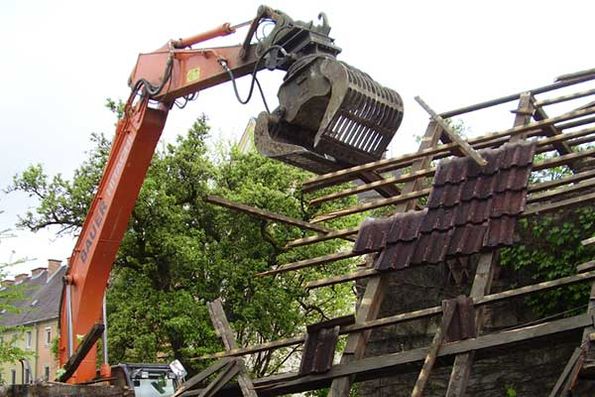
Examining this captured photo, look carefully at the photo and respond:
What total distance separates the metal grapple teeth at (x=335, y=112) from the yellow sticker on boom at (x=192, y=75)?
303 centimetres

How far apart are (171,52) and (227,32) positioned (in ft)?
3.27

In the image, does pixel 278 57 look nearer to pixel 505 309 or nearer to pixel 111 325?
pixel 505 309

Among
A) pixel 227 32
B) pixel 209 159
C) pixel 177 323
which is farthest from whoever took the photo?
pixel 209 159

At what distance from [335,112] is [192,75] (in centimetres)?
407

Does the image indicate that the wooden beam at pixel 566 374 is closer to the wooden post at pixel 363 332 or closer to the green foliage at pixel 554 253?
the wooden post at pixel 363 332

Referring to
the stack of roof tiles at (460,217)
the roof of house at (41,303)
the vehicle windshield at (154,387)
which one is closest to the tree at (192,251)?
the vehicle windshield at (154,387)

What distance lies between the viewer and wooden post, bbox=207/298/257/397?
7.74m

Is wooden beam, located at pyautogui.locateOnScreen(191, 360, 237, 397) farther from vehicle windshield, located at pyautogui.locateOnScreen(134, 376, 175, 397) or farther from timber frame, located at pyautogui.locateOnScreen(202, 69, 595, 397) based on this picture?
vehicle windshield, located at pyautogui.locateOnScreen(134, 376, 175, 397)

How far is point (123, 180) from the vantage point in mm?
12305

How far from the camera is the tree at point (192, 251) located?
22.1 m

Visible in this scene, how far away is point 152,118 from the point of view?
40.9ft

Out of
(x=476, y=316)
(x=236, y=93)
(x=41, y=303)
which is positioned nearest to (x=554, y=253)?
(x=476, y=316)

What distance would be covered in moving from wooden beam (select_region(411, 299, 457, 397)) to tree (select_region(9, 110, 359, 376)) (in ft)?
49.1

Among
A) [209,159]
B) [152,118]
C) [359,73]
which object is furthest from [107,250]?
[209,159]
